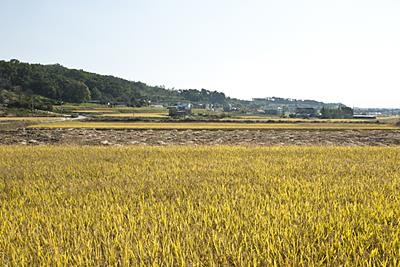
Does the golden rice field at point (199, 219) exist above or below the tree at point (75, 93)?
below

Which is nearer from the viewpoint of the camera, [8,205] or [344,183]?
[8,205]

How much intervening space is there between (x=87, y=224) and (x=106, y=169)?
4.07 m

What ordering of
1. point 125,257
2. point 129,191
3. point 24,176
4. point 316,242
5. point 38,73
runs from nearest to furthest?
point 125,257 → point 316,242 → point 129,191 → point 24,176 → point 38,73

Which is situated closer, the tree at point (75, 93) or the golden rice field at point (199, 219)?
the golden rice field at point (199, 219)

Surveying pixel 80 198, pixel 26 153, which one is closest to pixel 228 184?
pixel 80 198

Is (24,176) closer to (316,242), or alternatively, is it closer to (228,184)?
(228,184)

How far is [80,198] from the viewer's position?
198 inches

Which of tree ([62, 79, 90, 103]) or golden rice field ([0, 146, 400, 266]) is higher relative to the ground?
tree ([62, 79, 90, 103])

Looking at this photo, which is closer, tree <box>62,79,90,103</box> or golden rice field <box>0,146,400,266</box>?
golden rice field <box>0,146,400,266</box>

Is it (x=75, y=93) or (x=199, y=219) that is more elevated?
(x=75, y=93)

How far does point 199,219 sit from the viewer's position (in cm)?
393

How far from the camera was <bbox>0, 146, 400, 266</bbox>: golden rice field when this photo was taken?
2912mm

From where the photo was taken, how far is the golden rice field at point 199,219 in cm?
291

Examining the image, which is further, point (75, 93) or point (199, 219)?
point (75, 93)
